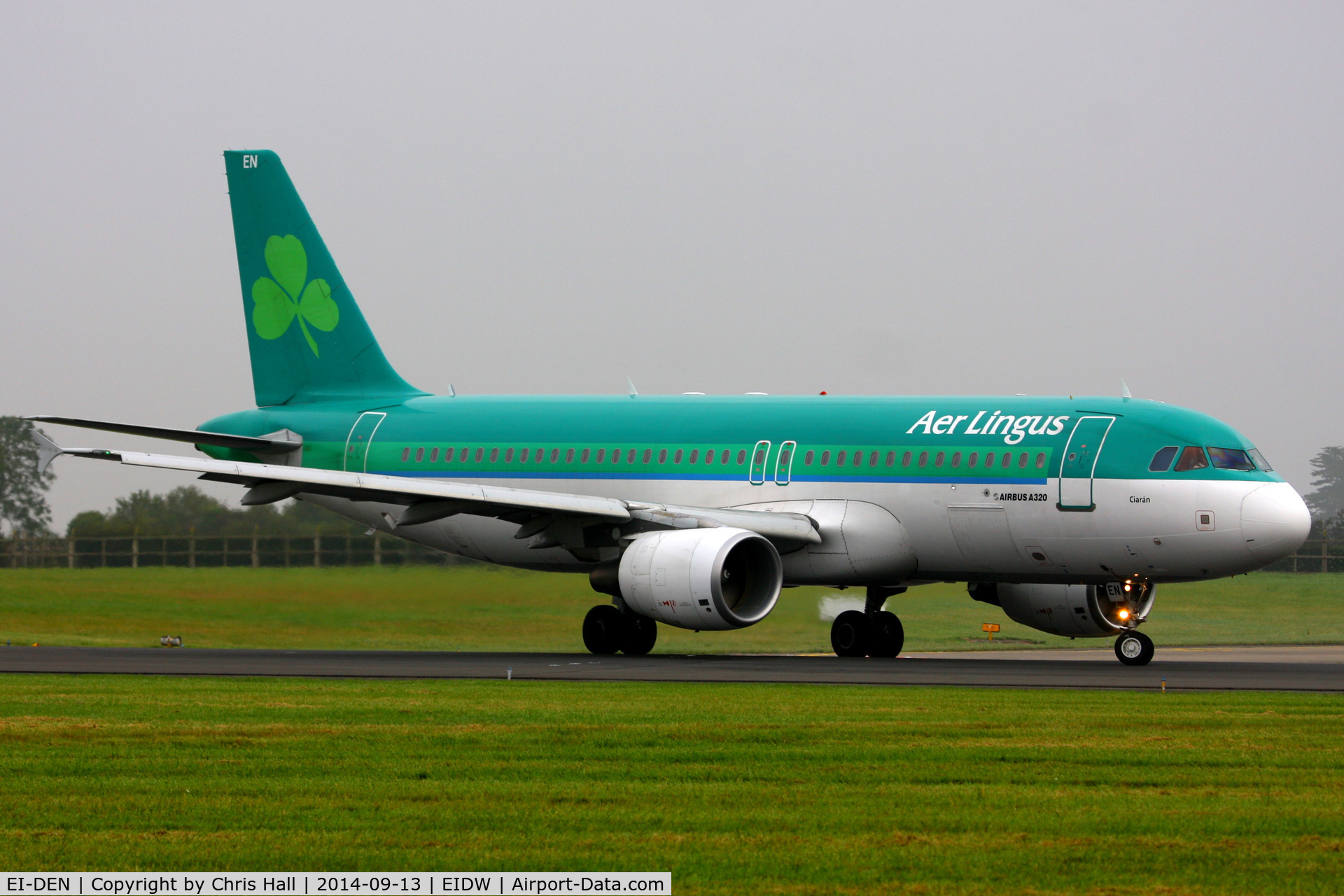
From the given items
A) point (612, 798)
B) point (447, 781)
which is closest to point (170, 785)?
point (447, 781)

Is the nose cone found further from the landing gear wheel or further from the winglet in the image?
the winglet

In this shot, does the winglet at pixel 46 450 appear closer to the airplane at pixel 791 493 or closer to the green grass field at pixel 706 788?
the airplane at pixel 791 493

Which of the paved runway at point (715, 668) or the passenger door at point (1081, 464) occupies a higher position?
the passenger door at point (1081, 464)

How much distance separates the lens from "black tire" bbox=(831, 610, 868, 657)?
2762 centimetres

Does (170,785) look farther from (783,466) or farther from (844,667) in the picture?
(783,466)

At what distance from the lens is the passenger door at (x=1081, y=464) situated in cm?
2409

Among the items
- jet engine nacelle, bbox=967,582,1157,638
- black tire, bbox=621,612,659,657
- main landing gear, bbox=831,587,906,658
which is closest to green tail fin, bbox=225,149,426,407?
black tire, bbox=621,612,659,657

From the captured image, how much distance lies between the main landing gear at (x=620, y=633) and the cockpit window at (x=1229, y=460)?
880 centimetres

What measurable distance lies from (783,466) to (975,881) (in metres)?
18.7

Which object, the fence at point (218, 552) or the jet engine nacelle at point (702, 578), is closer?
the jet engine nacelle at point (702, 578)

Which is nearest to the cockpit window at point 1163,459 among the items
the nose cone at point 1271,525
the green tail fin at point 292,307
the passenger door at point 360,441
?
the nose cone at point 1271,525

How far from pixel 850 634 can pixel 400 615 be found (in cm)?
766

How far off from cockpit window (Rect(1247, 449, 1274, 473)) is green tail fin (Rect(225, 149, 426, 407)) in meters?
15.1

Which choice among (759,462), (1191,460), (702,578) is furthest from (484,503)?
(1191,460)
